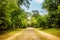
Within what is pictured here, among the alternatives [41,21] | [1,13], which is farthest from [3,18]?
[41,21]

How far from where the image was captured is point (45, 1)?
47.9 m

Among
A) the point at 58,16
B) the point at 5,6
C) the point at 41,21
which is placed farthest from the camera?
the point at 41,21

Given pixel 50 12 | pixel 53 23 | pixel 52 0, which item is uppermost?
pixel 52 0

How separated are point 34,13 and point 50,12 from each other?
292ft

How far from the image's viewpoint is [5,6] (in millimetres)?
27250

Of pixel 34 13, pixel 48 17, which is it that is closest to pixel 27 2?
pixel 48 17

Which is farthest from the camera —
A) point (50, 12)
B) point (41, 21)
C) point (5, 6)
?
point (41, 21)

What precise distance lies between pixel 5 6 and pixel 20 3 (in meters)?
9.75

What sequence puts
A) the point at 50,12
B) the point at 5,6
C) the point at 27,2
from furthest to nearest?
1. the point at 50,12
2. the point at 27,2
3. the point at 5,6

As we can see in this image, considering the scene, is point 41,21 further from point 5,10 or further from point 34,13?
point 34,13

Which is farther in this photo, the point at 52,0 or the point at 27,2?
the point at 52,0

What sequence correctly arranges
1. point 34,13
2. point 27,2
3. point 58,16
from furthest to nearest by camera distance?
point 34,13
point 58,16
point 27,2

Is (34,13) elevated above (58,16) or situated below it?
above

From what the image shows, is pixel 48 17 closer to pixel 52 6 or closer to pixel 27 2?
pixel 52 6
